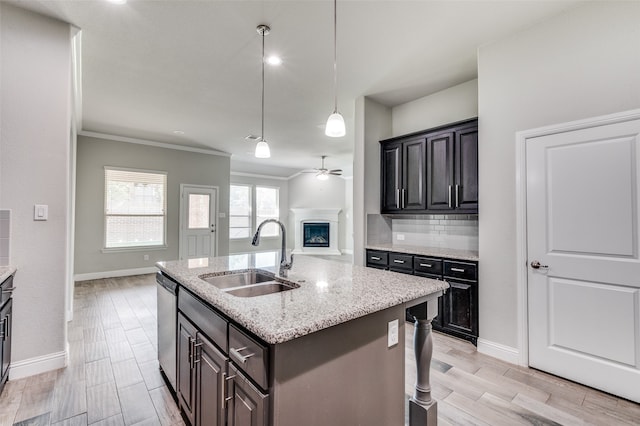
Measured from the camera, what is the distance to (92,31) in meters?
2.66

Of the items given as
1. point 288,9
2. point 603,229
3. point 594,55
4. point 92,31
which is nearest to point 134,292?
point 92,31

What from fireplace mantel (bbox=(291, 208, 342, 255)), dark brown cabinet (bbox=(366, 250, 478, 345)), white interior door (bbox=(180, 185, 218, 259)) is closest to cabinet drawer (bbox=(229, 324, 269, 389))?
dark brown cabinet (bbox=(366, 250, 478, 345))

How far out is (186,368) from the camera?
70.2 inches

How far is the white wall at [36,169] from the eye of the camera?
232cm

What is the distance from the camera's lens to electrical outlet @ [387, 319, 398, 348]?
1467 mm

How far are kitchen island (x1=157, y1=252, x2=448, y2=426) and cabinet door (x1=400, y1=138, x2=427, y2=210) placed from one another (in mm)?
1960

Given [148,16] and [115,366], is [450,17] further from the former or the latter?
[115,366]

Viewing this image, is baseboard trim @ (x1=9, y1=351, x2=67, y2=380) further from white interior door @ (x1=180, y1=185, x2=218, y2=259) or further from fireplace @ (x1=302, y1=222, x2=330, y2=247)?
fireplace @ (x1=302, y1=222, x2=330, y2=247)

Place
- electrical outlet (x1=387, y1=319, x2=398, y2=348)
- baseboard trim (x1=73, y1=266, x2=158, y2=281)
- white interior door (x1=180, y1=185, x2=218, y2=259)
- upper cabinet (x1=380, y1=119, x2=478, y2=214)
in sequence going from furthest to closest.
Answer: white interior door (x1=180, y1=185, x2=218, y2=259) < baseboard trim (x1=73, y1=266, x2=158, y2=281) < upper cabinet (x1=380, y1=119, x2=478, y2=214) < electrical outlet (x1=387, y1=319, x2=398, y2=348)

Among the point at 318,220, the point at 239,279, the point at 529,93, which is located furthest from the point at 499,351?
the point at 318,220

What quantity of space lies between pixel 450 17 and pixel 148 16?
8.05 feet

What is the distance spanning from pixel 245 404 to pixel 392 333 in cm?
73

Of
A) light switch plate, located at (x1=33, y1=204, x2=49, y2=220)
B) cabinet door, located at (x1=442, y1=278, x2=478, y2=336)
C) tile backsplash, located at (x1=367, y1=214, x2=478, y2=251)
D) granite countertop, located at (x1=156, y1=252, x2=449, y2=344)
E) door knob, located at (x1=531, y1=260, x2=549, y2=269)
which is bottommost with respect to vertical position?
cabinet door, located at (x1=442, y1=278, x2=478, y2=336)

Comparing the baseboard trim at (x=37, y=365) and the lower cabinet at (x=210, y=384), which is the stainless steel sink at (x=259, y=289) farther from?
the baseboard trim at (x=37, y=365)
